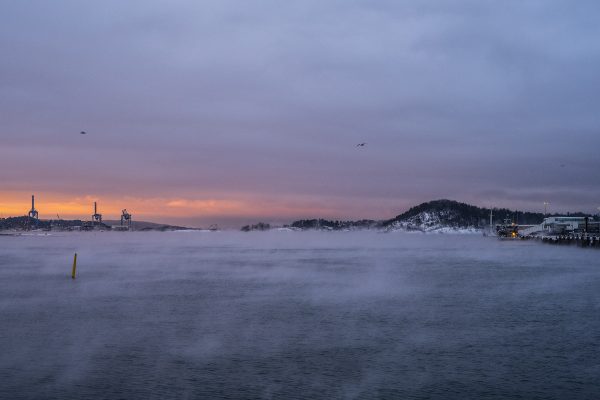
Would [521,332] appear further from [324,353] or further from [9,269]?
[9,269]

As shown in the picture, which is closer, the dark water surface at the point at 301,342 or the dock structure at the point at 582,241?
the dark water surface at the point at 301,342

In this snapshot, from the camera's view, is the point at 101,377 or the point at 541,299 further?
the point at 541,299

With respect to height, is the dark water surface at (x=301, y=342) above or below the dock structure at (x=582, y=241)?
below

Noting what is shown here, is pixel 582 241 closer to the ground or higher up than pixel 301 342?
higher up

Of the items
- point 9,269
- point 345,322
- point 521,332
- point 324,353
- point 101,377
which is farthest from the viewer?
point 9,269

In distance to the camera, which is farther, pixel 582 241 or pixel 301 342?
pixel 582 241

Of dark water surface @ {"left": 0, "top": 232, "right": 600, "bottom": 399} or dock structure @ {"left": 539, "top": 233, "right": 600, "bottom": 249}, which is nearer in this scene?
dark water surface @ {"left": 0, "top": 232, "right": 600, "bottom": 399}

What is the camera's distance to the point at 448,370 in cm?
2102

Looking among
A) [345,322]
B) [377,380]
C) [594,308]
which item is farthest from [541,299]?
[377,380]

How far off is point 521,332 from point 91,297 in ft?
91.0

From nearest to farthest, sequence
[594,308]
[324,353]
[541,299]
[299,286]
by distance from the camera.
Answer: [324,353] < [594,308] < [541,299] < [299,286]

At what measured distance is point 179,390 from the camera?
18578 mm

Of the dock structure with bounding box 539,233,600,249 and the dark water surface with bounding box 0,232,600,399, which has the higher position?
the dock structure with bounding box 539,233,600,249

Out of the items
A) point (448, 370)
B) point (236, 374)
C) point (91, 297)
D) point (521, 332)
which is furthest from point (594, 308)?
point (91, 297)
